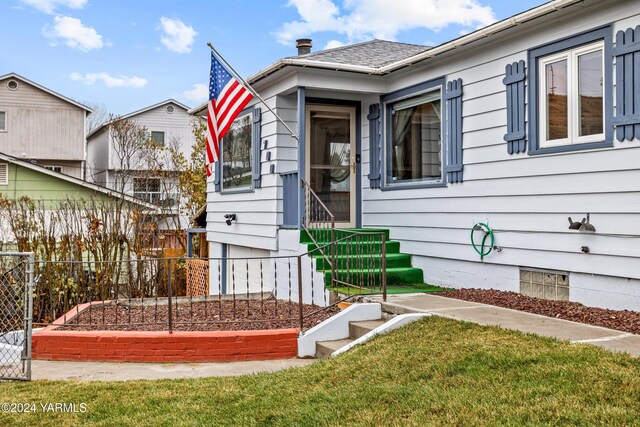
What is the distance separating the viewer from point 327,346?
6863 millimetres

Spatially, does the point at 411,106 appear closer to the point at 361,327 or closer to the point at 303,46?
the point at 303,46

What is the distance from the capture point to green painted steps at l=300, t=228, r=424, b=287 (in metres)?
8.51

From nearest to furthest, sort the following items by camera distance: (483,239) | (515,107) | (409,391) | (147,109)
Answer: (409,391)
(515,107)
(483,239)
(147,109)

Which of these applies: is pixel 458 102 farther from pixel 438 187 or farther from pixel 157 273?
pixel 157 273

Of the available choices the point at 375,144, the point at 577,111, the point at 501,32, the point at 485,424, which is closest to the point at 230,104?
the point at 375,144

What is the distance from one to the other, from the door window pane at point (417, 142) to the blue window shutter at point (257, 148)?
234 centimetres

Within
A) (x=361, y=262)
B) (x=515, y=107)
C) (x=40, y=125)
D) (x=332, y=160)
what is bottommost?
(x=361, y=262)

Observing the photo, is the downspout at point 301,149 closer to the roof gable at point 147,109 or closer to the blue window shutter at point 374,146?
the blue window shutter at point 374,146

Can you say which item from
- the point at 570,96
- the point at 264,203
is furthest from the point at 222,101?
the point at 570,96

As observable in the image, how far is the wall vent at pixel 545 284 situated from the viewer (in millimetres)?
7379

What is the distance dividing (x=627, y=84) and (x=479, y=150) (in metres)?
2.22

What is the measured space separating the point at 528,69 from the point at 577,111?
861 mm

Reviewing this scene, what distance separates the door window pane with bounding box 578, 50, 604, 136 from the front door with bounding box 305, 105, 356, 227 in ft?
14.6

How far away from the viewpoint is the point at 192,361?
6.91 m
